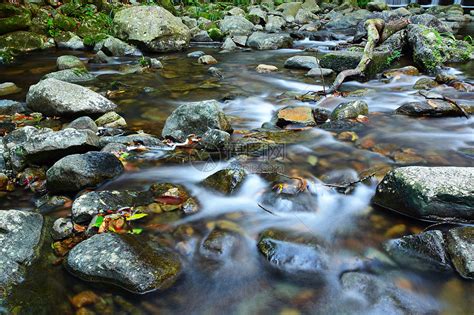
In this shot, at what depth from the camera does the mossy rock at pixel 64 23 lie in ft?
46.3

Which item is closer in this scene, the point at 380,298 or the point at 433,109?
the point at 380,298

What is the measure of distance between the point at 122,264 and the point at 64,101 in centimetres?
420

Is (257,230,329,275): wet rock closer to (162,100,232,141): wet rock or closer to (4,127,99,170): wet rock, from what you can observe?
(162,100,232,141): wet rock

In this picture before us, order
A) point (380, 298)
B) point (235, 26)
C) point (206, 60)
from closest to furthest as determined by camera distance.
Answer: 1. point (380, 298)
2. point (206, 60)
3. point (235, 26)

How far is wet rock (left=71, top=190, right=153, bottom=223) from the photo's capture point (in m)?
3.25

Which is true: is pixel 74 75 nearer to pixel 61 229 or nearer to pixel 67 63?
pixel 67 63

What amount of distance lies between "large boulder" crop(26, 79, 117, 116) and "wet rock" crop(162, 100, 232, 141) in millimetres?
1750

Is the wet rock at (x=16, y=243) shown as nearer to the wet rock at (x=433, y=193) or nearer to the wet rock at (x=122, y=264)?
the wet rock at (x=122, y=264)

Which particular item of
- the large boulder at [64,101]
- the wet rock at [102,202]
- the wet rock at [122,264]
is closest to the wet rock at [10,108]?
the large boulder at [64,101]

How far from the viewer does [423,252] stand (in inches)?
107

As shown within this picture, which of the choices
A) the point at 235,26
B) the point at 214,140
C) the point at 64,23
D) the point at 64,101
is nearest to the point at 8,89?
the point at 64,101

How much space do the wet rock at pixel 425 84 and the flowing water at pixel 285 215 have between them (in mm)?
544

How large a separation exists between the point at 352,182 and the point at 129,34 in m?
11.1

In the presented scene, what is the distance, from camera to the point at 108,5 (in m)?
17.3
